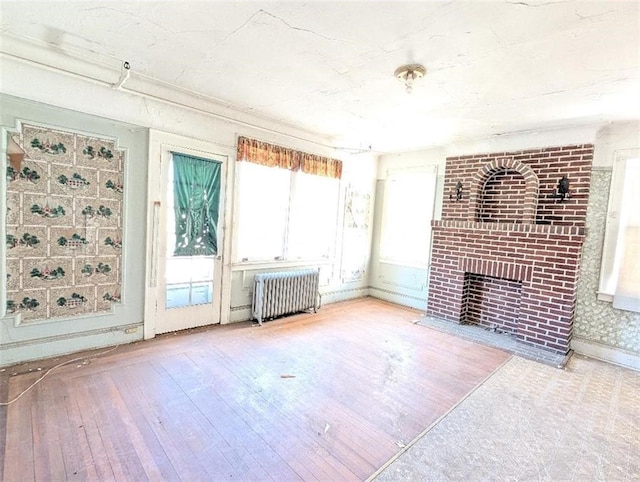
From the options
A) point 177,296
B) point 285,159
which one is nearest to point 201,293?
point 177,296

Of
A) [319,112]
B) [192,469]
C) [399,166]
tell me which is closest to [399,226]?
[399,166]

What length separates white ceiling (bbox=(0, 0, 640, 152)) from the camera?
1.90 meters

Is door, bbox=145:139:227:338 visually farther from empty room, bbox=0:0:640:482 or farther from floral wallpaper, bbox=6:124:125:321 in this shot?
floral wallpaper, bbox=6:124:125:321

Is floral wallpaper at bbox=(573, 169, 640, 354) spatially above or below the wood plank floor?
above

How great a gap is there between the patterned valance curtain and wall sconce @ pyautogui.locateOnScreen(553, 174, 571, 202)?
2.94 metres

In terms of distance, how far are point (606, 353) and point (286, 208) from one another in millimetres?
4314

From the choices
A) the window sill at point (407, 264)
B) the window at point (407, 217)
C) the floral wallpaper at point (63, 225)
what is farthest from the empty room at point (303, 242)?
the window sill at point (407, 264)

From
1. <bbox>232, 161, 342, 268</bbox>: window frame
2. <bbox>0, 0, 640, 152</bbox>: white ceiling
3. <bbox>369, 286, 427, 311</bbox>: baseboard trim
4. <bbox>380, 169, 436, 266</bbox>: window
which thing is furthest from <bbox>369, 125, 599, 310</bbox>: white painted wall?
<bbox>232, 161, 342, 268</bbox>: window frame

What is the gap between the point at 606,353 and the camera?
3666 mm

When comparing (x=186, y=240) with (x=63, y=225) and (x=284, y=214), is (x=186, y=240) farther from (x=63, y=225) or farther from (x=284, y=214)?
(x=284, y=214)

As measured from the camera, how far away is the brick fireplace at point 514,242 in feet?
12.4

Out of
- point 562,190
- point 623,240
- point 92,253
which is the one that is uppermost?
point 562,190

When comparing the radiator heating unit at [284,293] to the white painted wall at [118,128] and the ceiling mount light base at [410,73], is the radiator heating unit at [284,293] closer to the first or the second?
the white painted wall at [118,128]

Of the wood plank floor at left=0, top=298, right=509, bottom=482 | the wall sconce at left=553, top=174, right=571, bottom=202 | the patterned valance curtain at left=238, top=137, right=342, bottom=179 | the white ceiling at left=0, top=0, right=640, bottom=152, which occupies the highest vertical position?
the white ceiling at left=0, top=0, right=640, bottom=152
